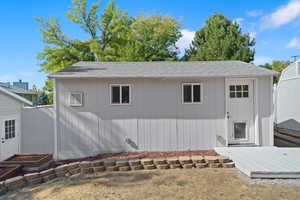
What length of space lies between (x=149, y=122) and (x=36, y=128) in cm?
491

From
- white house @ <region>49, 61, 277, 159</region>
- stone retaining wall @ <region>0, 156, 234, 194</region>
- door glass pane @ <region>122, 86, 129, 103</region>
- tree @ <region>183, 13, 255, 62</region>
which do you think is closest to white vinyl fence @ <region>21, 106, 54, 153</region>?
white house @ <region>49, 61, 277, 159</region>

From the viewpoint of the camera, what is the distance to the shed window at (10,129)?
6.67 m

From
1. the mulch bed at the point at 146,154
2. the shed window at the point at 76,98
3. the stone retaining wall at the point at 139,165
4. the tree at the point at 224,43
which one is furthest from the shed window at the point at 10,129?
the tree at the point at 224,43

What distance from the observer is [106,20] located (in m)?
15.4

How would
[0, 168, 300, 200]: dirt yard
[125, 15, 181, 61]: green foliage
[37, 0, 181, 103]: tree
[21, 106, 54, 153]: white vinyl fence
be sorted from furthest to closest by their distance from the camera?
[125, 15, 181, 61]: green foliage
[37, 0, 181, 103]: tree
[21, 106, 54, 153]: white vinyl fence
[0, 168, 300, 200]: dirt yard

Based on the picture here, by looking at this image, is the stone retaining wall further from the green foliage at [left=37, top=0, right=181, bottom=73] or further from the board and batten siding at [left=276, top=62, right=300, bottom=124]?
the green foliage at [left=37, top=0, right=181, bottom=73]

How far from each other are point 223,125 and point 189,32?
17.3m

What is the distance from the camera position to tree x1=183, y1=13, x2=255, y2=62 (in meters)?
16.2

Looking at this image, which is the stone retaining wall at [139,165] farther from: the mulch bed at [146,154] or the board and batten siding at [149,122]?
the board and batten siding at [149,122]

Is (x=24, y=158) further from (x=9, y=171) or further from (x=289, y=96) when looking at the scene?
(x=289, y=96)

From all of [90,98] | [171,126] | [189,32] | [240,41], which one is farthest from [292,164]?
[189,32]

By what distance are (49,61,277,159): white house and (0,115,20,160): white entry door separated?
6.04 feet

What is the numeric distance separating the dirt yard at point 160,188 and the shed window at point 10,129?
3.54 m

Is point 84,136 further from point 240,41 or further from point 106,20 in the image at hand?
point 240,41
